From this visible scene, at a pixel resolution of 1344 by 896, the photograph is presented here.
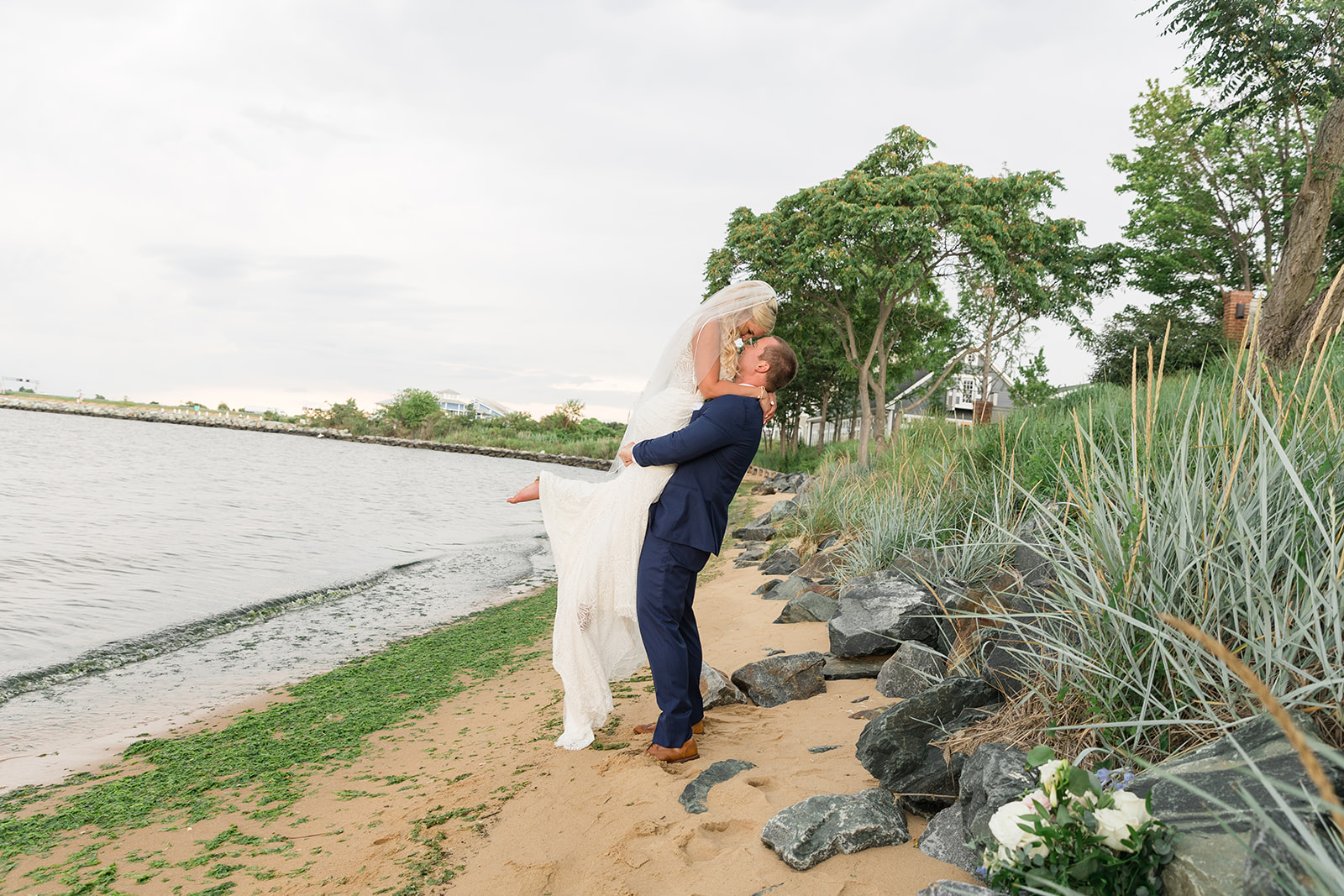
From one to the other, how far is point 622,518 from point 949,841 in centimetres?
215

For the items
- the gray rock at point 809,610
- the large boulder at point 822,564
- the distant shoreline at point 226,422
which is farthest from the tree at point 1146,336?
the distant shoreline at point 226,422

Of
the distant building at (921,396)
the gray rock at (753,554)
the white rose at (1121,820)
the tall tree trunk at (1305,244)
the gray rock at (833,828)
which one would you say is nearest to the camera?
the white rose at (1121,820)

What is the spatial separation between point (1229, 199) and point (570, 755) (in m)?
37.2

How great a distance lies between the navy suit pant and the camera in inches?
148

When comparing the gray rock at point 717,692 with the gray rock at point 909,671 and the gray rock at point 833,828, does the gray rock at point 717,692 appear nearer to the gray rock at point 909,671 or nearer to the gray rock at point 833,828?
the gray rock at point 909,671

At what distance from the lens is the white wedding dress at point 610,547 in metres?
4.00

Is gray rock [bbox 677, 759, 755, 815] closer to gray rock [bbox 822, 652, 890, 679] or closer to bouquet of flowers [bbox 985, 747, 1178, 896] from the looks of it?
gray rock [bbox 822, 652, 890, 679]

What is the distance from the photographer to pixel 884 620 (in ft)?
15.4

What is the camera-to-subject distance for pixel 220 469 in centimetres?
2922

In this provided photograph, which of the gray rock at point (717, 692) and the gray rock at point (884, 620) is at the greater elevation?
the gray rock at point (884, 620)

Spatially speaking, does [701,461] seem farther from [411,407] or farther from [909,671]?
[411,407]

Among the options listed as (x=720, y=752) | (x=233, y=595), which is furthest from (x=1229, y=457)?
(x=233, y=595)

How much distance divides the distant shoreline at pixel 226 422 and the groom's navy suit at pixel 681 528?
61.6 metres

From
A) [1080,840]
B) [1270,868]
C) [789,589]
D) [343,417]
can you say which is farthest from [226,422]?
[1270,868]
